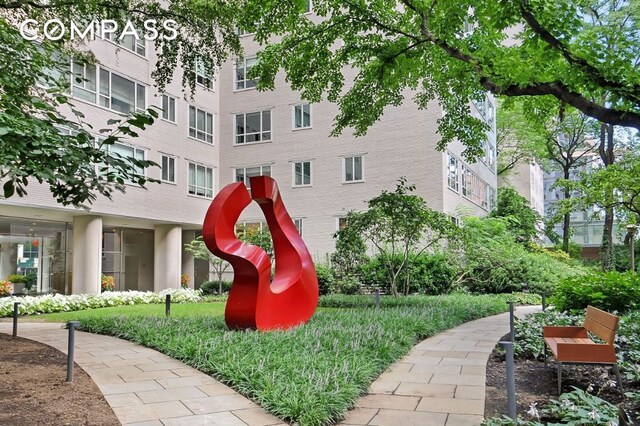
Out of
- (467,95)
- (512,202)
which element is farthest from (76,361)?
(512,202)

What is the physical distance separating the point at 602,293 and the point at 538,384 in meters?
5.20

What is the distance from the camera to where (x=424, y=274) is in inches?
806

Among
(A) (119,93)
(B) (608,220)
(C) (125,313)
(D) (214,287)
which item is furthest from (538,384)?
(B) (608,220)

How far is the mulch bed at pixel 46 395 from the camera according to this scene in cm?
476

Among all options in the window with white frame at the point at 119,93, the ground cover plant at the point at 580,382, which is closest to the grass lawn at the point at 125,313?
the ground cover plant at the point at 580,382

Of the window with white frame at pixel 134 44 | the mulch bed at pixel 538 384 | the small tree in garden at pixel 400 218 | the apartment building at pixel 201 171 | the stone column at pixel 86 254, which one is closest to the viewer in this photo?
the mulch bed at pixel 538 384

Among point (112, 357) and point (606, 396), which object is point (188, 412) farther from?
point (606, 396)

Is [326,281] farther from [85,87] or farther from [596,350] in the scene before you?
[596,350]

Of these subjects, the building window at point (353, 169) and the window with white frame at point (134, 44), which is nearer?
the window with white frame at point (134, 44)

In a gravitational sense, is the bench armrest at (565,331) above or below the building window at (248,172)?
below

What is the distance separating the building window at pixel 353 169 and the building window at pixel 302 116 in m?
2.89

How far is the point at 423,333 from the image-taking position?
972 centimetres

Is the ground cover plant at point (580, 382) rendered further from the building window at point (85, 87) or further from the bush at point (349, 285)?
the building window at point (85, 87)

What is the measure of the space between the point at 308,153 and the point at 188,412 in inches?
855
